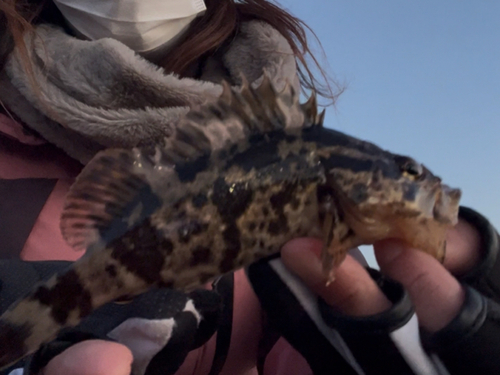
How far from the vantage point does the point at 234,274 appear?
4.25 feet

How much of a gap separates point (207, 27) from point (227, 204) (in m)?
1.09

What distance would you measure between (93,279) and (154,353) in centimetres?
24

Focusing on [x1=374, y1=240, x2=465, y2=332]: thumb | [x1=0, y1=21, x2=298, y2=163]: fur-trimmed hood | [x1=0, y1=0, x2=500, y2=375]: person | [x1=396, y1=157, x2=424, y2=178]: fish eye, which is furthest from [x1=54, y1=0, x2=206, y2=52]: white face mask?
[x1=374, y1=240, x2=465, y2=332]: thumb

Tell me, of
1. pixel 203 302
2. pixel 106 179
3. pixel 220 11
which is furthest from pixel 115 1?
pixel 203 302

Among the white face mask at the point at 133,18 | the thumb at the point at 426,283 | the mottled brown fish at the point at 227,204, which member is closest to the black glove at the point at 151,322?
the mottled brown fish at the point at 227,204

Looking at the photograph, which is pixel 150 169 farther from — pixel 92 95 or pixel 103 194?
pixel 92 95

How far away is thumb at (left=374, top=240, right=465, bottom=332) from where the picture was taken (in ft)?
2.36

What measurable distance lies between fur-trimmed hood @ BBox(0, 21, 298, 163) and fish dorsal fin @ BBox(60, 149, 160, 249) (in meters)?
0.52

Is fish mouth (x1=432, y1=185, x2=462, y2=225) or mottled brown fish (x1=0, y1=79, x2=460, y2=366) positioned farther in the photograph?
fish mouth (x1=432, y1=185, x2=462, y2=225)

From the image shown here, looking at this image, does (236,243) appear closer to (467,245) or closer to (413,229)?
(413,229)

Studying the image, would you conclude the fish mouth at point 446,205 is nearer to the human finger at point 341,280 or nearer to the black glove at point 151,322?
the human finger at point 341,280

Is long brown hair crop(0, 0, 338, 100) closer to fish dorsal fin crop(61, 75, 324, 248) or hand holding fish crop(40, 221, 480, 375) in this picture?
fish dorsal fin crop(61, 75, 324, 248)

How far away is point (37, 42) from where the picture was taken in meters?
1.35

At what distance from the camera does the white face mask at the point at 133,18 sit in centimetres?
141
